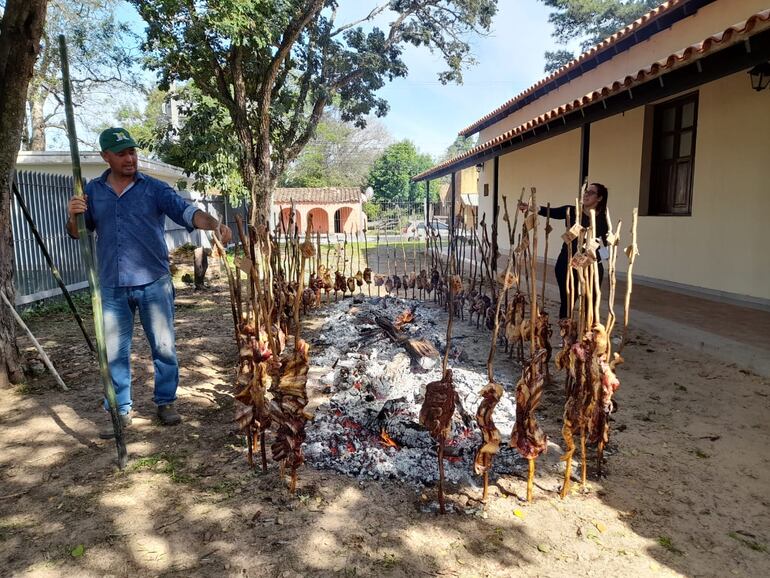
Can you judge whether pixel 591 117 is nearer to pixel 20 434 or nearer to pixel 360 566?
pixel 360 566

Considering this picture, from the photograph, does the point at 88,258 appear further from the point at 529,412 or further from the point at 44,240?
the point at 44,240

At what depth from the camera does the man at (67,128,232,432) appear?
2770 millimetres

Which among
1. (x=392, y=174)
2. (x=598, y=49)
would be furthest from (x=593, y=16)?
(x=392, y=174)

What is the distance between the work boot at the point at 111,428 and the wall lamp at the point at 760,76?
684 centimetres

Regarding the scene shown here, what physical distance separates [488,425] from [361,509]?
71cm

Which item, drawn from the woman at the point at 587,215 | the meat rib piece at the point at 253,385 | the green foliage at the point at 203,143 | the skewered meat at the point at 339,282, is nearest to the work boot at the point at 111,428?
the meat rib piece at the point at 253,385

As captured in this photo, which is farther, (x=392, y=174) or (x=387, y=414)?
(x=392, y=174)

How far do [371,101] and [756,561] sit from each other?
13888 millimetres

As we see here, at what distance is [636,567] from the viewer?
1.80 meters

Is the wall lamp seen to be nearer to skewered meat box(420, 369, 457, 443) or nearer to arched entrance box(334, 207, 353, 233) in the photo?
skewered meat box(420, 369, 457, 443)

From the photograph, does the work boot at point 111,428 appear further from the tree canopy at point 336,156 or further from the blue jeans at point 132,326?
the tree canopy at point 336,156

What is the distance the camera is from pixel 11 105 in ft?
11.1

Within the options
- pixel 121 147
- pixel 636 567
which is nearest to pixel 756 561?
pixel 636 567

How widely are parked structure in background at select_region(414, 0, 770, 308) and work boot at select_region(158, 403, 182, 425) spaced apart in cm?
408
